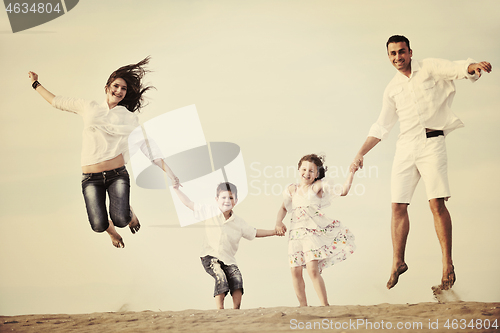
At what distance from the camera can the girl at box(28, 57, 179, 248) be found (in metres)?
4.32

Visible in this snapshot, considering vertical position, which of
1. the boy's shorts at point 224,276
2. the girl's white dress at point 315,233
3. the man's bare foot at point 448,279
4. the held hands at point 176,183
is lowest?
the man's bare foot at point 448,279

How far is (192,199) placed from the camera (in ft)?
14.1

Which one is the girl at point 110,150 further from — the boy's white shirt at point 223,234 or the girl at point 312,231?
the girl at point 312,231

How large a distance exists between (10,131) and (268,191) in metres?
2.77

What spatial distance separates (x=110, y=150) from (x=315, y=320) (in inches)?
95.4

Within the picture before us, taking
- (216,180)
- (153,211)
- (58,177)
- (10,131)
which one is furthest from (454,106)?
(10,131)

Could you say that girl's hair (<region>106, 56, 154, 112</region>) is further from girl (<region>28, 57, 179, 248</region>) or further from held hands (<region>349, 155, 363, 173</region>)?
held hands (<region>349, 155, 363, 173</region>)

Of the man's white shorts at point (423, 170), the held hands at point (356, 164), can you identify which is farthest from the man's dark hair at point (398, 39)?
the held hands at point (356, 164)

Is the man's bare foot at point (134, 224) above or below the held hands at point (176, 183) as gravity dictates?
below

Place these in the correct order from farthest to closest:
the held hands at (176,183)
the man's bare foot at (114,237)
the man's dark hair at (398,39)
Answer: the man's bare foot at (114,237)
the held hands at (176,183)
the man's dark hair at (398,39)

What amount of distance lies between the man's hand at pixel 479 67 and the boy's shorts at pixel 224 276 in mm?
2653

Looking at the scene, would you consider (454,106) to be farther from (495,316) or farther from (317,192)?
(495,316)

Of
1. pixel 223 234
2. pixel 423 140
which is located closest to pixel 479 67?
pixel 423 140

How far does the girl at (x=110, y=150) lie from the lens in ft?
14.2
